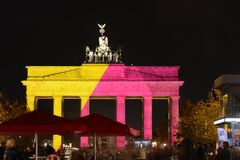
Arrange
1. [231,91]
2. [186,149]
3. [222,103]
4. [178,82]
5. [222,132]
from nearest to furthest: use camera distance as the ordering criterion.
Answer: [186,149] → [222,132] → [231,91] → [222,103] → [178,82]

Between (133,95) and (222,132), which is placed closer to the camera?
(222,132)

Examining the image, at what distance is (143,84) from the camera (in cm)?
10431

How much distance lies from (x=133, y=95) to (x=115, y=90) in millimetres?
2931

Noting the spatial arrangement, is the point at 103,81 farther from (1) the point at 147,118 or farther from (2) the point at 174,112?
(2) the point at 174,112

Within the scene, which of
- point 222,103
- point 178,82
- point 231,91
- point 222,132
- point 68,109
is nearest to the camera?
point 222,132

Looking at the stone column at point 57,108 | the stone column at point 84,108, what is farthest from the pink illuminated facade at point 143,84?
the stone column at point 57,108

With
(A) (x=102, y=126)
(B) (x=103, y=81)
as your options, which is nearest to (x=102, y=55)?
(B) (x=103, y=81)

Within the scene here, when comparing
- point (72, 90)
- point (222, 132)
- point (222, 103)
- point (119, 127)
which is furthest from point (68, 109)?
point (119, 127)

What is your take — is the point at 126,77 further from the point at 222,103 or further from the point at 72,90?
the point at 222,103

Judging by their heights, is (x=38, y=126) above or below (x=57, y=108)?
below

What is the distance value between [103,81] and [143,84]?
18.5 feet

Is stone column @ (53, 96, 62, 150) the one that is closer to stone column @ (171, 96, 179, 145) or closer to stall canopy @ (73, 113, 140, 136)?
stone column @ (171, 96, 179, 145)

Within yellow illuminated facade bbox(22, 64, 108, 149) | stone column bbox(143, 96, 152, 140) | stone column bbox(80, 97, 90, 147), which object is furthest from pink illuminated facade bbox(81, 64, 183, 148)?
stone column bbox(80, 97, 90, 147)

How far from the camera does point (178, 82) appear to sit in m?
102
